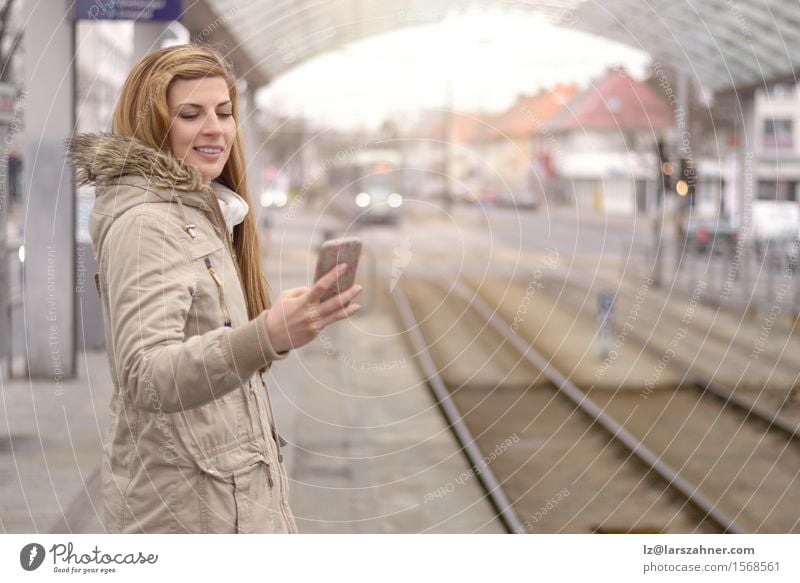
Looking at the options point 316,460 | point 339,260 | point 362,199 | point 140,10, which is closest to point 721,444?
point 316,460

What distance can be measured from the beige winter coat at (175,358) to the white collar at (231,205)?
0.22 ft

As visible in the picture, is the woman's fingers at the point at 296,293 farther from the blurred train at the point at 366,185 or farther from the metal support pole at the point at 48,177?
the blurred train at the point at 366,185

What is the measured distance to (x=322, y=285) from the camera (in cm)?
207

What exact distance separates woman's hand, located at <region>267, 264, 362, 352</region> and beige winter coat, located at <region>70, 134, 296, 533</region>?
0.11 feet

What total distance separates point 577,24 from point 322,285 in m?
13.3

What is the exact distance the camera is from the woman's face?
100 inches

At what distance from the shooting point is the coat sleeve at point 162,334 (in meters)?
2.14

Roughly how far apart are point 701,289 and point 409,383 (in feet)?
28.4

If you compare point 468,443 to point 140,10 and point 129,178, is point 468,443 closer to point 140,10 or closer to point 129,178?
point 140,10

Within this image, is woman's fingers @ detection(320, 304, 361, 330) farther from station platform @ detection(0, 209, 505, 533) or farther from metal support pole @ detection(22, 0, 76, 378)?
metal support pole @ detection(22, 0, 76, 378)

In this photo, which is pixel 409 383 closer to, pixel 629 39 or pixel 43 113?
pixel 43 113

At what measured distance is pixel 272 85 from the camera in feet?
52.0
